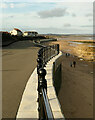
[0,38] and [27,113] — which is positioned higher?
[0,38]

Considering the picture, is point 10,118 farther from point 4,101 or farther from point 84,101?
point 84,101

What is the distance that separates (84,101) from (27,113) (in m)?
6.31

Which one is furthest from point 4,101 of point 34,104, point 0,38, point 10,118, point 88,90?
point 0,38

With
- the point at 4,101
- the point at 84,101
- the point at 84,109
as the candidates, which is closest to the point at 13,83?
the point at 4,101

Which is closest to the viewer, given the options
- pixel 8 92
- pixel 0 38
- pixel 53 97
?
pixel 53 97

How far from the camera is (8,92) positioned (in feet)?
14.7

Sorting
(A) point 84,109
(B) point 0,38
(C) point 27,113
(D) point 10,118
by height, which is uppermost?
(B) point 0,38

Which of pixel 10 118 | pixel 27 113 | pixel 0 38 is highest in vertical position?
pixel 0 38

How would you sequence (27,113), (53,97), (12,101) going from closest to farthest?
(27,113) → (53,97) → (12,101)

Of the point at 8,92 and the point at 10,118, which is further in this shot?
the point at 8,92

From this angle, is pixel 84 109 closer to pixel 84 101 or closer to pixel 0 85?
pixel 84 101

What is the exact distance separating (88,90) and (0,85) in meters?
7.61

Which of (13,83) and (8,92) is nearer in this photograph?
(8,92)

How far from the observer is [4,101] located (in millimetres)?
3928
